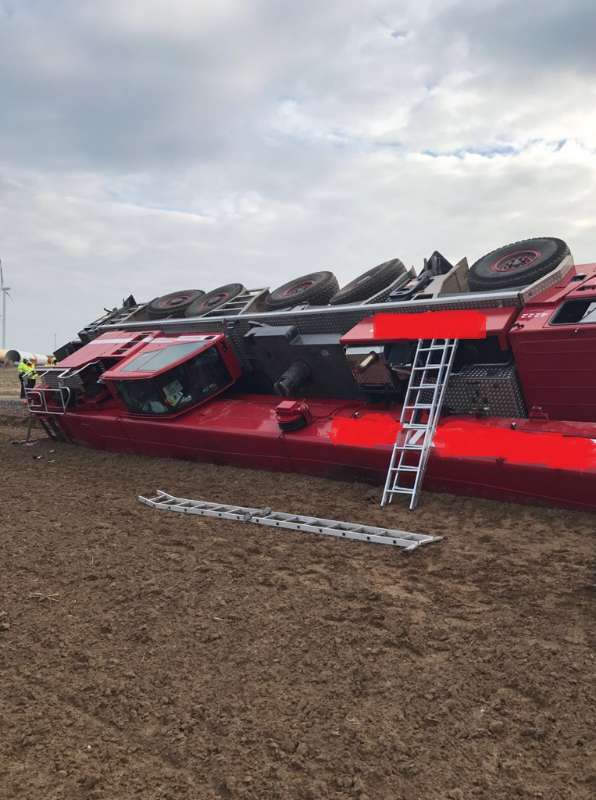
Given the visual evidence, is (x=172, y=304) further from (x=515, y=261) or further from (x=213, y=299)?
(x=515, y=261)

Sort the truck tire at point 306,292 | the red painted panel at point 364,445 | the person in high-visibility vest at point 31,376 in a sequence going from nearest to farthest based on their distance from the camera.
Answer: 1. the red painted panel at point 364,445
2. the truck tire at point 306,292
3. the person in high-visibility vest at point 31,376

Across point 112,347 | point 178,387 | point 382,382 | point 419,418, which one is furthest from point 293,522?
point 112,347

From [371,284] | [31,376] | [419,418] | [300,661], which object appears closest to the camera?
[300,661]

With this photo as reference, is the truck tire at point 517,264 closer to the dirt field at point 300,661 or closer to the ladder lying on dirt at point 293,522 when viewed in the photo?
the dirt field at point 300,661

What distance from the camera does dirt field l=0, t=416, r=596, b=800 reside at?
114 inches

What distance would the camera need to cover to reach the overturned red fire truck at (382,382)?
21.6 ft

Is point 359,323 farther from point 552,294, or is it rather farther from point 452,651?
point 452,651

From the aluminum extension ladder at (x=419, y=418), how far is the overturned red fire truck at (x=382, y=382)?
0.03m

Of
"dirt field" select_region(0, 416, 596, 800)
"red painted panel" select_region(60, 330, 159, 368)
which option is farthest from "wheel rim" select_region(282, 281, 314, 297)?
"dirt field" select_region(0, 416, 596, 800)

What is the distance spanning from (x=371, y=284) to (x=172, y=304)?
5.01 metres

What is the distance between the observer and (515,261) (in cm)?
814

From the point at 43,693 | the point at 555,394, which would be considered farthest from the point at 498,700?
the point at 555,394

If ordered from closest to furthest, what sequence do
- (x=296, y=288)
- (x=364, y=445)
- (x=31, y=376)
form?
(x=364, y=445)
(x=296, y=288)
(x=31, y=376)

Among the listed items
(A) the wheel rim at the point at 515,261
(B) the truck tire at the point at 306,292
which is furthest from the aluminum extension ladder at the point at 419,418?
(B) the truck tire at the point at 306,292
